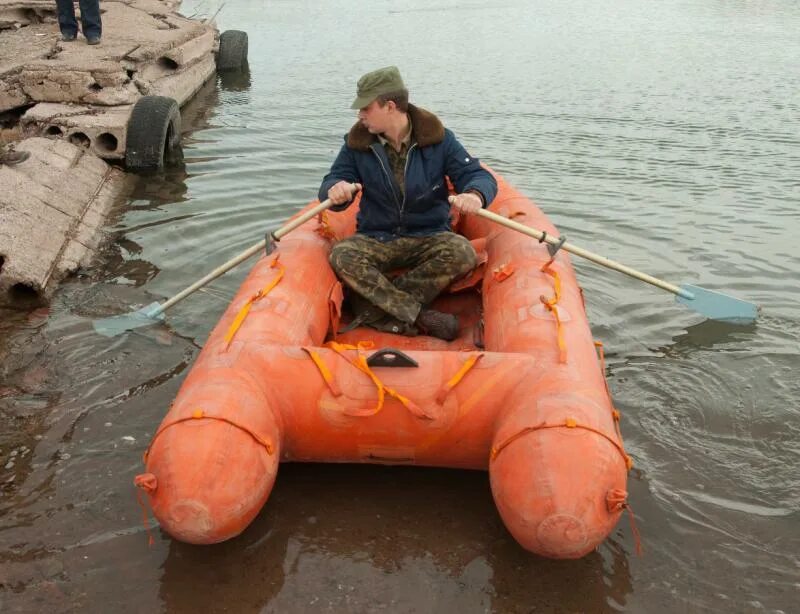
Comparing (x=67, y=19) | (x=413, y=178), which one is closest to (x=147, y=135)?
(x=67, y=19)

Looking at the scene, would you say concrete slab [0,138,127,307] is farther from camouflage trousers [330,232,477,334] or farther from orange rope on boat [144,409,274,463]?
orange rope on boat [144,409,274,463]

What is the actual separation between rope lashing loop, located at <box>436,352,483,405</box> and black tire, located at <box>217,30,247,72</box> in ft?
45.7

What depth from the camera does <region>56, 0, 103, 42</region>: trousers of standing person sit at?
1092 centimetres

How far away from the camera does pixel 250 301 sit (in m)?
4.34

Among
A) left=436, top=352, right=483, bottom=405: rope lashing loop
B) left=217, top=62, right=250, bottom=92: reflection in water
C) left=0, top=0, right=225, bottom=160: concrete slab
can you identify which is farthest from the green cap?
left=217, top=62, right=250, bottom=92: reflection in water

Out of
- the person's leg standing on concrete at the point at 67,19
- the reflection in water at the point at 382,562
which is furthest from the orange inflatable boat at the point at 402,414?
the person's leg standing on concrete at the point at 67,19

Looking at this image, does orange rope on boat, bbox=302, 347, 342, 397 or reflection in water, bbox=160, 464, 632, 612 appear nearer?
reflection in water, bbox=160, 464, 632, 612

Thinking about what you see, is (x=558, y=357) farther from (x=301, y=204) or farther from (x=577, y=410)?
(x=301, y=204)

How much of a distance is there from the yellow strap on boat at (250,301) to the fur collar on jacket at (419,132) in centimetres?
90

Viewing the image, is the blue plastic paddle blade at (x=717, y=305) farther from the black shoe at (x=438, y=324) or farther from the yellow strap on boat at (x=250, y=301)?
the yellow strap on boat at (x=250, y=301)

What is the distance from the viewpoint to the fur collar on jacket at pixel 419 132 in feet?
15.9

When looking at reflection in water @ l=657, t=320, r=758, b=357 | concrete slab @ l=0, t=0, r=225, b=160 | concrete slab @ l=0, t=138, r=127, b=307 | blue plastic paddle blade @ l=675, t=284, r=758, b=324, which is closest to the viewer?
reflection in water @ l=657, t=320, r=758, b=357

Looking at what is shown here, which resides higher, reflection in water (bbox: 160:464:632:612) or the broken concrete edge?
the broken concrete edge

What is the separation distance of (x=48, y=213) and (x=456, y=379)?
4.93 metres
